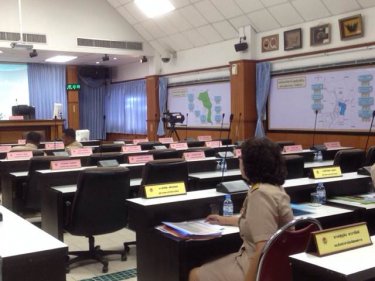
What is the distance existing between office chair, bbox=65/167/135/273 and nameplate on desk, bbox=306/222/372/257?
2068mm

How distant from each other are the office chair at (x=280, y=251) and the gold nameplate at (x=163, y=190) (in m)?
1.01

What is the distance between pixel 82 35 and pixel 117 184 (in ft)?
24.7

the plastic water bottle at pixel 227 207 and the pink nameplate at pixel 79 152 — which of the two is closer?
the plastic water bottle at pixel 227 207

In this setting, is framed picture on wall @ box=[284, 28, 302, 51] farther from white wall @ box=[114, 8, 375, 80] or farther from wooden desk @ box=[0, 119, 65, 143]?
wooden desk @ box=[0, 119, 65, 143]

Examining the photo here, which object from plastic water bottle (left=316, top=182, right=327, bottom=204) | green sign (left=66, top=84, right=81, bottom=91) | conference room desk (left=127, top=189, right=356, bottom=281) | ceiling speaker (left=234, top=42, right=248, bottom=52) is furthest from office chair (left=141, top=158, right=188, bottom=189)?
green sign (left=66, top=84, right=81, bottom=91)

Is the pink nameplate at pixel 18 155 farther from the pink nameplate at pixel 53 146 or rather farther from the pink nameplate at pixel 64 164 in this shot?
the pink nameplate at pixel 53 146

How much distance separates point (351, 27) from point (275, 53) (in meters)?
1.62

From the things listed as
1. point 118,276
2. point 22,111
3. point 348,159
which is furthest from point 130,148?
point 22,111

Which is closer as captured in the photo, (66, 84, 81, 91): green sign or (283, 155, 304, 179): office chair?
(283, 155, 304, 179): office chair

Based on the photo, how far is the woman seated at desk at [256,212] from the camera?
1945 millimetres

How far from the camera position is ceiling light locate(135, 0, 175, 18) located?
9188 millimetres

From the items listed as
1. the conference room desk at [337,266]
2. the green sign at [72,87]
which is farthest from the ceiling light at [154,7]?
the conference room desk at [337,266]

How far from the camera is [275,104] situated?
8.45 meters

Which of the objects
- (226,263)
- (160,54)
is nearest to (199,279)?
(226,263)
